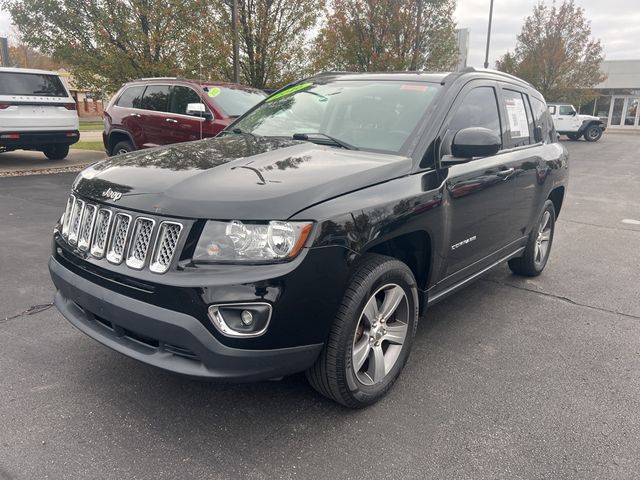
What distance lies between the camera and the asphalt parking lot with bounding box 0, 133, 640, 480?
7.79 feet

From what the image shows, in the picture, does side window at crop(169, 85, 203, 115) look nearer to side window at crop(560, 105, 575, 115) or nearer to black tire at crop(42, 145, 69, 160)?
black tire at crop(42, 145, 69, 160)

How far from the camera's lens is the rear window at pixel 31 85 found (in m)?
10.4

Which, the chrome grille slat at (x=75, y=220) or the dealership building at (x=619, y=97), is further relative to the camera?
the dealership building at (x=619, y=97)

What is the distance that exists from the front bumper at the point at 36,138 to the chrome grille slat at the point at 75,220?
9087 millimetres

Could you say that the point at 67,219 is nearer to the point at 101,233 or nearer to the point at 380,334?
the point at 101,233

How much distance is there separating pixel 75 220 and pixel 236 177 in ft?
3.36

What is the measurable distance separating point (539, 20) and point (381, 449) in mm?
32407

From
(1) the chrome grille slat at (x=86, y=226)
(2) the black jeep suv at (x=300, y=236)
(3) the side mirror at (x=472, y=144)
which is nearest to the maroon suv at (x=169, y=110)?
(2) the black jeep suv at (x=300, y=236)

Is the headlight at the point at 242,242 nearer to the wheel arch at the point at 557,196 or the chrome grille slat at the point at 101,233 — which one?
the chrome grille slat at the point at 101,233

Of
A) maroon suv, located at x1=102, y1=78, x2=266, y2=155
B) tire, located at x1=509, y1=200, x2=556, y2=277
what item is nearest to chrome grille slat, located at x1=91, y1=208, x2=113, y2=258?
tire, located at x1=509, y1=200, x2=556, y2=277

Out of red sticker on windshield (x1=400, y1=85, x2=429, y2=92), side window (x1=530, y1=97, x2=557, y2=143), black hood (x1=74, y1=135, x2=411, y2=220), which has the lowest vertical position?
black hood (x1=74, y1=135, x2=411, y2=220)

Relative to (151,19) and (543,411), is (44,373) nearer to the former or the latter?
(543,411)

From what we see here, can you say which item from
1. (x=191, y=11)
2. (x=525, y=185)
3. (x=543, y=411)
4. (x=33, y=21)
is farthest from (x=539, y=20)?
(x=543, y=411)

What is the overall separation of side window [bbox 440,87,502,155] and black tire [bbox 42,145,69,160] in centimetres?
1128
